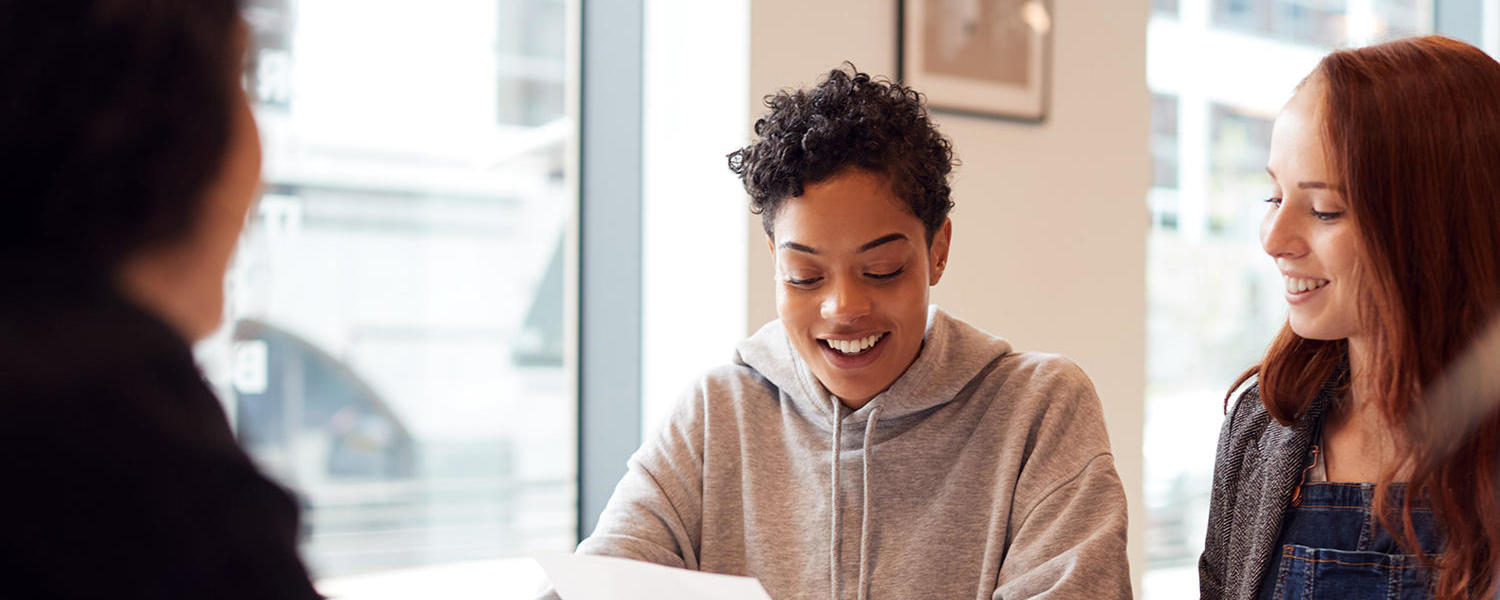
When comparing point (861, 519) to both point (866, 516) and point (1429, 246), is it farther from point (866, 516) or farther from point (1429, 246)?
point (1429, 246)

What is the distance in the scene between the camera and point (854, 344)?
135 centimetres

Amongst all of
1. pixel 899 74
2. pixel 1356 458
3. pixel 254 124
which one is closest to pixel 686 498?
pixel 1356 458

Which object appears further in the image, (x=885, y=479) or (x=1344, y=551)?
(x=885, y=479)

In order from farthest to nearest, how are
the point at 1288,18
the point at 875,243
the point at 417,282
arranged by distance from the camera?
the point at 1288,18, the point at 417,282, the point at 875,243

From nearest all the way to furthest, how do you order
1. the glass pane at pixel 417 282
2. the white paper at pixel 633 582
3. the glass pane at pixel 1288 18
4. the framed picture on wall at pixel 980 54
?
the white paper at pixel 633 582, the glass pane at pixel 417 282, the framed picture on wall at pixel 980 54, the glass pane at pixel 1288 18

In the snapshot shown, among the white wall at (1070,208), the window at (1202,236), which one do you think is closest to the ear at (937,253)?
the white wall at (1070,208)

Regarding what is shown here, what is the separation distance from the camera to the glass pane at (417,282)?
2.15 meters

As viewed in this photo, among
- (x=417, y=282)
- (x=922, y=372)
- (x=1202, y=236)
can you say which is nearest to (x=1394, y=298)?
(x=922, y=372)

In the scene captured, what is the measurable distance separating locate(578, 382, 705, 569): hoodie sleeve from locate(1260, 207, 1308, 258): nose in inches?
27.5

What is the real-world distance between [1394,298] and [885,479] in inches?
22.8

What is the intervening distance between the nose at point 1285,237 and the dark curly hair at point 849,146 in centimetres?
35

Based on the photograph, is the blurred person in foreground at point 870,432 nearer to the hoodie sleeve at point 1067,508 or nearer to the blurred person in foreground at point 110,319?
the hoodie sleeve at point 1067,508

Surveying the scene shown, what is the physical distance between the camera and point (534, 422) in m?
2.38

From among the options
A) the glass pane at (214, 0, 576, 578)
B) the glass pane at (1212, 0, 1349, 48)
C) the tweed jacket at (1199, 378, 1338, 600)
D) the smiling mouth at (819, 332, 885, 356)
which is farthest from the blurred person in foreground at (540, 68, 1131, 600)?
the glass pane at (1212, 0, 1349, 48)
